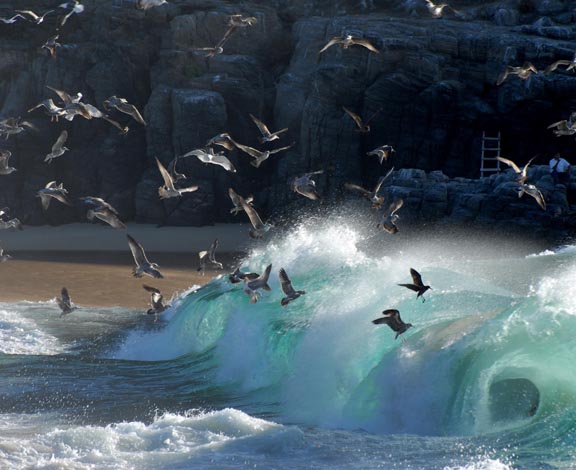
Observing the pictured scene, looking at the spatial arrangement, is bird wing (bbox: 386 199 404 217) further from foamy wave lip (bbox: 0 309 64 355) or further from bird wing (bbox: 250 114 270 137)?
foamy wave lip (bbox: 0 309 64 355)

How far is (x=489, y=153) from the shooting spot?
105 feet

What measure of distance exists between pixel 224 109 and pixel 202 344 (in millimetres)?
17192

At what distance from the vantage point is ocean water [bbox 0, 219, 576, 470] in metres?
9.88

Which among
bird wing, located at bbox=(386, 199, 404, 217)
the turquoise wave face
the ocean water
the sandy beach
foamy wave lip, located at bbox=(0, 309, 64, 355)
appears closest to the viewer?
the ocean water

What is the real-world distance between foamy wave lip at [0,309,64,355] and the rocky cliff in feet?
43.4

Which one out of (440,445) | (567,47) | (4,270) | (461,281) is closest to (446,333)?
(440,445)

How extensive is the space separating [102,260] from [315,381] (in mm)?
15916

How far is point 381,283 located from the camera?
15.1 metres

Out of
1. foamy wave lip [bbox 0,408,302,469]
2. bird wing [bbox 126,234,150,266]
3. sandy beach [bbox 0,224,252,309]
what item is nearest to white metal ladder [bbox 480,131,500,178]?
sandy beach [bbox 0,224,252,309]

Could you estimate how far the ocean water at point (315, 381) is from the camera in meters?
9.88

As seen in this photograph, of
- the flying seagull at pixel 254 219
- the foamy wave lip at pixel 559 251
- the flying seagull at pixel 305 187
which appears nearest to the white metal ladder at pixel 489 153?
the foamy wave lip at pixel 559 251

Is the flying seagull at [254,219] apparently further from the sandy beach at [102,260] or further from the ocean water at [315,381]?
the sandy beach at [102,260]

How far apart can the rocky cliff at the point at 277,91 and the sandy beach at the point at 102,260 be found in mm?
1634

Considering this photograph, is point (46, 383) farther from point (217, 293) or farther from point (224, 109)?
point (224, 109)
